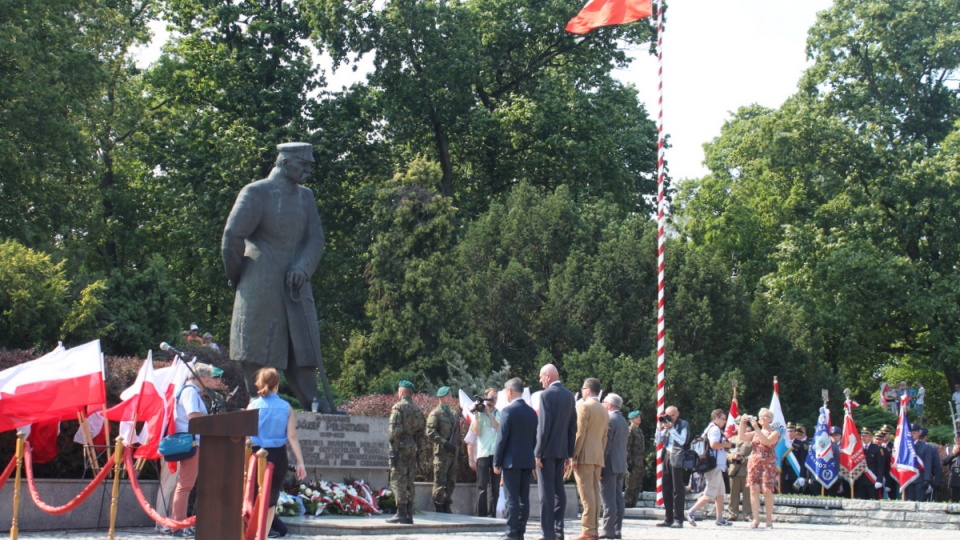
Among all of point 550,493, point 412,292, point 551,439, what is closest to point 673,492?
point 550,493

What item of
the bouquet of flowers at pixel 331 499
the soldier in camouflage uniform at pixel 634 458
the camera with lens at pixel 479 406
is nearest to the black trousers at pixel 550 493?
the bouquet of flowers at pixel 331 499

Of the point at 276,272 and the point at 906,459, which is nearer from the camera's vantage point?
the point at 276,272

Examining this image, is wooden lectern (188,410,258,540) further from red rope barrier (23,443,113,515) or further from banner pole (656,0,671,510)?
banner pole (656,0,671,510)

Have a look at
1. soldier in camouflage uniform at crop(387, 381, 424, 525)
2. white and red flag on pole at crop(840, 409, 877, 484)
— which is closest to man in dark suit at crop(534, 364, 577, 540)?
soldier in camouflage uniform at crop(387, 381, 424, 525)

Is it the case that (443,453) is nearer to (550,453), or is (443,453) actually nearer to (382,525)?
(382,525)

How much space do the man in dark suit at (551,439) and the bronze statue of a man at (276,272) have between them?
10.3ft

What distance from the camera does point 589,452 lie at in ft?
42.5

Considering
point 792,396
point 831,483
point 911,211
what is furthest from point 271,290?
point 911,211

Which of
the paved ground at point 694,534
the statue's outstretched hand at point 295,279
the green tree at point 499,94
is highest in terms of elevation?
the green tree at point 499,94

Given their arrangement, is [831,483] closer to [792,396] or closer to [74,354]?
[792,396]

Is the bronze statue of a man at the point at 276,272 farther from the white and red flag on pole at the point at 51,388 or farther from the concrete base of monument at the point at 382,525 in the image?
the white and red flag on pole at the point at 51,388

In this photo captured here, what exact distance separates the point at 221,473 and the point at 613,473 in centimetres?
814

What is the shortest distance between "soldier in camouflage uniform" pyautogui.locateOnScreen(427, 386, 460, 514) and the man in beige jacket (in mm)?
3788

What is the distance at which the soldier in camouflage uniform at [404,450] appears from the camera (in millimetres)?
14188
